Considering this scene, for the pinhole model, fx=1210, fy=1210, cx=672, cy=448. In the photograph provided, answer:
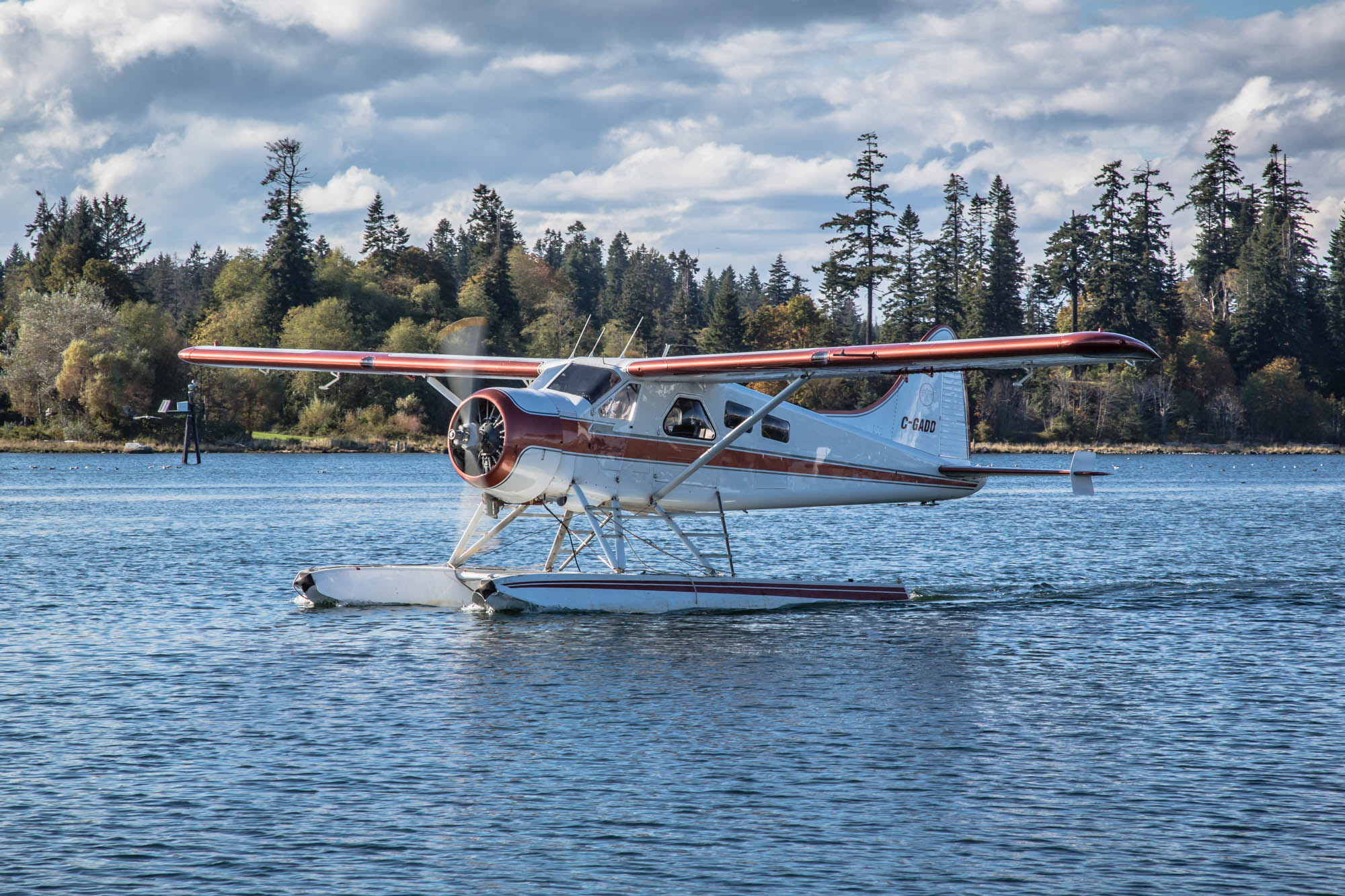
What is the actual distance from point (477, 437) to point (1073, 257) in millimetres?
81071

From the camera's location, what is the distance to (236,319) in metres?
73.6

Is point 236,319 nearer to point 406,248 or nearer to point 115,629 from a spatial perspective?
point 406,248

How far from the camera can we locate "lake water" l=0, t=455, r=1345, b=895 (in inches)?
233

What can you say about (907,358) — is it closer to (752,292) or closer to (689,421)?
(689,421)

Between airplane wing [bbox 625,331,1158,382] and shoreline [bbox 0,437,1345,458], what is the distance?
5331cm

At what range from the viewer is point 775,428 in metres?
13.9

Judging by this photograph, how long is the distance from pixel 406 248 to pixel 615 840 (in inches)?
3708

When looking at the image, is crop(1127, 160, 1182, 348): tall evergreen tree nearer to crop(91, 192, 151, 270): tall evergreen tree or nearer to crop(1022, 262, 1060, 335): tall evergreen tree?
crop(1022, 262, 1060, 335): tall evergreen tree

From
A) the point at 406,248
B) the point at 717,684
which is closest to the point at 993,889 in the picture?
the point at 717,684

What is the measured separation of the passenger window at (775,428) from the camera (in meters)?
13.8

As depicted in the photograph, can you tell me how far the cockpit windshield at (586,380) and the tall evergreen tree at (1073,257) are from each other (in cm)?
7786

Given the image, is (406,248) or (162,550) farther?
(406,248)

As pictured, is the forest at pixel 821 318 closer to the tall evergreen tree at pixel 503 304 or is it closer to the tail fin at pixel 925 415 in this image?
the tall evergreen tree at pixel 503 304

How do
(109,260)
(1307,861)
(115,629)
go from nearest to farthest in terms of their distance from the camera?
(1307,861)
(115,629)
(109,260)
